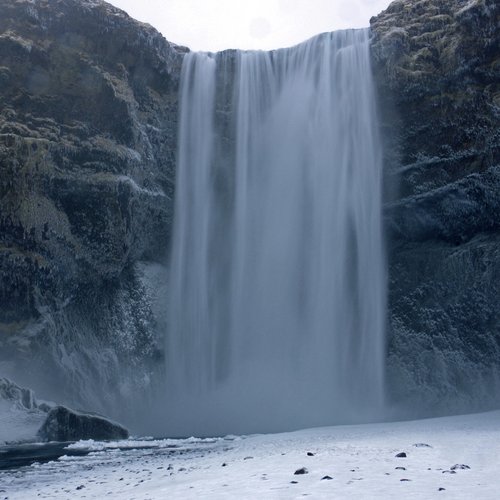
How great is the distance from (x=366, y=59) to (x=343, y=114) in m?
2.72

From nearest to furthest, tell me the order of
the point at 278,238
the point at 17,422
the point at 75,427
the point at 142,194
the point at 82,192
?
the point at 75,427, the point at 17,422, the point at 82,192, the point at 142,194, the point at 278,238

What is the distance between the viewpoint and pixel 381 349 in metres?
28.0

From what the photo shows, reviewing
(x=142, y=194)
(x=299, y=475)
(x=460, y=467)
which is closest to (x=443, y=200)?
(x=142, y=194)

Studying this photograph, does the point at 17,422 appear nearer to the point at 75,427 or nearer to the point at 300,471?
the point at 75,427

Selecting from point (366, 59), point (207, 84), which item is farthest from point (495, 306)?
point (207, 84)

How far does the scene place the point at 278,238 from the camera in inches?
1175

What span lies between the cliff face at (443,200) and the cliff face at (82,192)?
432 inches

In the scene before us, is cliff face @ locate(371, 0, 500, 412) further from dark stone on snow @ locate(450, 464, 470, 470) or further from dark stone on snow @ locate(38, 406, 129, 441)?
dark stone on snow @ locate(450, 464, 470, 470)

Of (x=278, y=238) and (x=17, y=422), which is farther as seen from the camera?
(x=278, y=238)

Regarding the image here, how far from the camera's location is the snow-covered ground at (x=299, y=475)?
625cm

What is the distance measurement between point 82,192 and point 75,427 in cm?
1159

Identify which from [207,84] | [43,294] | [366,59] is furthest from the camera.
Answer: [207,84]

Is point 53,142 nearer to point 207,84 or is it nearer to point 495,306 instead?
point 207,84

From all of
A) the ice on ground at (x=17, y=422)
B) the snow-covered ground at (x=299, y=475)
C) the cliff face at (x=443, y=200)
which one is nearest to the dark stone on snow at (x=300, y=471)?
the snow-covered ground at (x=299, y=475)
